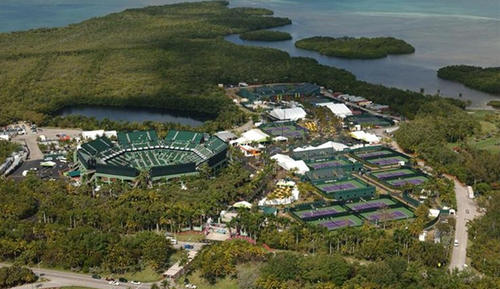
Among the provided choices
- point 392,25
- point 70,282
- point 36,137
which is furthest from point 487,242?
point 392,25

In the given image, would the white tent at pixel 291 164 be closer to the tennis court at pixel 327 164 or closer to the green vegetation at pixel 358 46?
the tennis court at pixel 327 164

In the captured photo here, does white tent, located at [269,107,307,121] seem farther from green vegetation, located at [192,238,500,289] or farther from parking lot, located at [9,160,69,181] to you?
green vegetation, located at [192,238,500,289]

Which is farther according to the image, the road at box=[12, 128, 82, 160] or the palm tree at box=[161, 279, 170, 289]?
the road at box=[12, 128, 82, 160]

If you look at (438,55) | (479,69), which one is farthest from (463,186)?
(438,55)

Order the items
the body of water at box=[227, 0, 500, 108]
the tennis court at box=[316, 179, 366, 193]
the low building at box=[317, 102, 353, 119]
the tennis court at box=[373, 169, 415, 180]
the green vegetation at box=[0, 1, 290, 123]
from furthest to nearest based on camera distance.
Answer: the body of water at box=[227, 0, 500, 108] < the green vegetation at box=[0, 1, 290, 123] < the low building at box=[317, 102, 353, 119] < the tennis court at box=[373, 169, 415, 180] < the tennis court at box=[316, 179, 366, 193]

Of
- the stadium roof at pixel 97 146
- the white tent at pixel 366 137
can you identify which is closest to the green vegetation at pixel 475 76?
the white tent at pixel 366 137

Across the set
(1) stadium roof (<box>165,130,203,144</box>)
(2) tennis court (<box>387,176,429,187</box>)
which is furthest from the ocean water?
(1) stadium roof (<box>165,130,203,144</box>)

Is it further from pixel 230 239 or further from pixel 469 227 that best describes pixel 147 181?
pixel 469 227

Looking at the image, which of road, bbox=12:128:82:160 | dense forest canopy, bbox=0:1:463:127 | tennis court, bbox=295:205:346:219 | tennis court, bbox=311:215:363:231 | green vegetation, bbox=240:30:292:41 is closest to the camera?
tennis court, bbox=311:215:363:231
